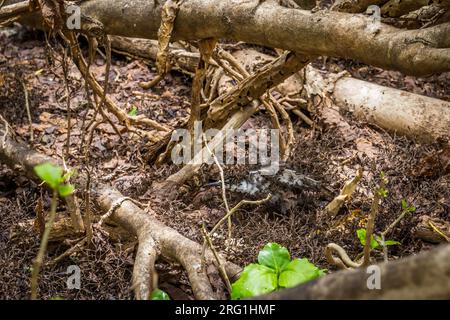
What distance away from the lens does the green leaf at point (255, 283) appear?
2.33 m

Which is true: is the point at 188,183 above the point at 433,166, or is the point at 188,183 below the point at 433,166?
below

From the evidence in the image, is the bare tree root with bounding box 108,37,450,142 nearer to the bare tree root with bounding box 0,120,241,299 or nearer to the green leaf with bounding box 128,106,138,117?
the green leaf with bounding box 128,106,138,117

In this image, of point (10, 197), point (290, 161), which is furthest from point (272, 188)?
point (10, 197)

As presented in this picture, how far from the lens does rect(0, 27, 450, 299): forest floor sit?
300 cm

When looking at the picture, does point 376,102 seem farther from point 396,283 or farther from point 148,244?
point 396,283

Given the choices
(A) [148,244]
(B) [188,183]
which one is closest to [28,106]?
(B) [188,183]

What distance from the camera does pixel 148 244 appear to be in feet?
9.41

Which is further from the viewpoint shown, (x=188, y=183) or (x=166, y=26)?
(x=188, y=183)

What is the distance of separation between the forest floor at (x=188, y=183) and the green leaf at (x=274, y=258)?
491 millimetres

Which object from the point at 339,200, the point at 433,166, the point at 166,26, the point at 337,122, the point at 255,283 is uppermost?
the point at 166,26

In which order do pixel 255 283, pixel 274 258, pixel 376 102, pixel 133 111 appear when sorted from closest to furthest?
pixel 255 283
pixel 274 258
pixel 376 102
pixel 133 111

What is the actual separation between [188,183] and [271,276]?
168cm

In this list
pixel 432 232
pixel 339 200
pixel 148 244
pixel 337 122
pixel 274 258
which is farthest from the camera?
pixel 337 122
